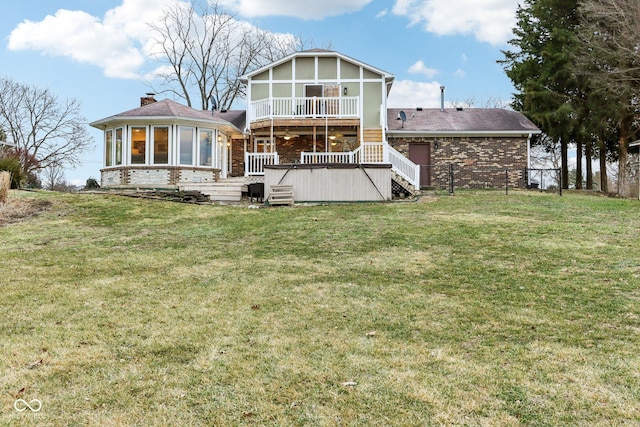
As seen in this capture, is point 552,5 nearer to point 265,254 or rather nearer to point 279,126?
point 279,126

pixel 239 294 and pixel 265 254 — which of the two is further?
pixel 265 254

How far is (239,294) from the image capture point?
468 cm

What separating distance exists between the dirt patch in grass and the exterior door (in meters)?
14.7

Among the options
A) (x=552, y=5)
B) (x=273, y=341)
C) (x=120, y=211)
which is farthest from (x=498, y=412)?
(x=552, y=5)

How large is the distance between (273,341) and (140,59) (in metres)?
32.2

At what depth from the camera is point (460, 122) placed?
67.4ft

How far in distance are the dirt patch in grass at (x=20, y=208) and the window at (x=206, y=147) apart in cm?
620

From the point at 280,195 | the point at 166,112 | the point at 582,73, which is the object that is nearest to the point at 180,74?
the point at 166,112

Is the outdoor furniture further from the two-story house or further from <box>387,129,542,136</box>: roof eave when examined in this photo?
<box>387,129,542,136</box>: roof eave

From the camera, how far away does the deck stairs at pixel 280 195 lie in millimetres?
12538

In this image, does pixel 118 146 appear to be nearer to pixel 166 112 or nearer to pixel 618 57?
pixel 166 112

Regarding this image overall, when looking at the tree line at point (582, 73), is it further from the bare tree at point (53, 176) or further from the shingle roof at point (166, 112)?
the bare tree at point (53, 176)

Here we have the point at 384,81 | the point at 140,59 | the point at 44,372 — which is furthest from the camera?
the point at 140,59

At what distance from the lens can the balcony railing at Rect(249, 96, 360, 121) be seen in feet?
55.6
